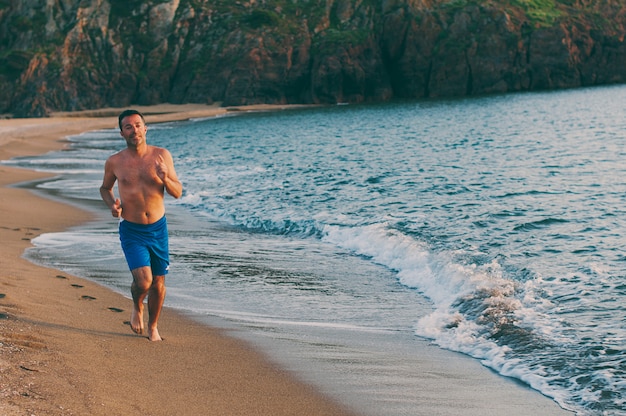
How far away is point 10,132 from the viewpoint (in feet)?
145

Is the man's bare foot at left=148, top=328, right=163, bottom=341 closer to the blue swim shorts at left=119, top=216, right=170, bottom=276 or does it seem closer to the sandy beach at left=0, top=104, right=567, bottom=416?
the sandy beach at left=0, top=104, right=567, bottom=416

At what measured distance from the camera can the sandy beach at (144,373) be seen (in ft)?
17.0

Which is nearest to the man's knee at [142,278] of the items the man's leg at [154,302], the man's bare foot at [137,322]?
the man's leg at [154,302]

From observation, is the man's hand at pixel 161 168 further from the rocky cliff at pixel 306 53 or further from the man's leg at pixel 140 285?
the rocky cliff at pixel 306 53

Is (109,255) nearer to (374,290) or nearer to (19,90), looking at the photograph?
(374,290)

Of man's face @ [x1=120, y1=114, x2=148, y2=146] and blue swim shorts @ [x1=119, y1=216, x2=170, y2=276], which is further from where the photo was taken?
blue swim shorts @ [x1=119, y1=216, x2=170, y2=276]

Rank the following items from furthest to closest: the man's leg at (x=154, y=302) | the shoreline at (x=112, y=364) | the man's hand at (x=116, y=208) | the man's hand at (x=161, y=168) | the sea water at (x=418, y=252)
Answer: the sea water at (x=418, y=252)
the man's leg at (x=154, y=302)
the man's hand at (x=161, y=168)
the man's hand at (x=116, y=208)
the shoreline at (x=112, y=364)

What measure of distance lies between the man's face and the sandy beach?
69.4 inches

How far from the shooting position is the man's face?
6391 millimetres

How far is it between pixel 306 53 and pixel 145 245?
75.1 meters

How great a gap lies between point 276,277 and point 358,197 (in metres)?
8.24

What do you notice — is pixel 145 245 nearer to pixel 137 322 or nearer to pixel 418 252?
pixel 137 322

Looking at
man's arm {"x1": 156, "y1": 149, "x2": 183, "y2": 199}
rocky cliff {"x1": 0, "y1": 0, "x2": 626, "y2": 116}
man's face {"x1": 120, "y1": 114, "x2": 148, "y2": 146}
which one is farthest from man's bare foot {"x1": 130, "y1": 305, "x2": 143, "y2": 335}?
rocky cliff {"x1": 0, "y1": 0, "x2": 626, "y2": 116}


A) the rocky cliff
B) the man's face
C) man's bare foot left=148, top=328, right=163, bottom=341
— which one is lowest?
man's bare foot left=148, top=328, right=163, bottom=341
